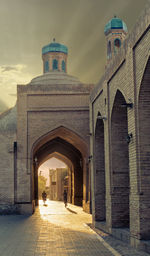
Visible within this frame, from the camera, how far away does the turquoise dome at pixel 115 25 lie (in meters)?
27.4

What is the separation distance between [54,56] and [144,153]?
906 inches

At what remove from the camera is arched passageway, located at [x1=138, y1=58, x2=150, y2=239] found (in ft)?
30.1

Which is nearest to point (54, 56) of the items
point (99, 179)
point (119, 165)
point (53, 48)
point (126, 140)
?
point (53, 48)

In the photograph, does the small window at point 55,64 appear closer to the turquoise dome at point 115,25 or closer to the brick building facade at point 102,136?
the brick building facade at point 102,136

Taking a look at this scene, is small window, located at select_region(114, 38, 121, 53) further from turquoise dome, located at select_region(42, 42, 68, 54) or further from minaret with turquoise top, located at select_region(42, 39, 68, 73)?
turquoise dome, located at select_region(42, 42, 68, 54)

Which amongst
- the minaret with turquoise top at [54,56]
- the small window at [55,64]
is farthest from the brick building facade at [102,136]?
the minaret with turquoise top at [54,56]

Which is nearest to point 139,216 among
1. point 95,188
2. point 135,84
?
point 135,84

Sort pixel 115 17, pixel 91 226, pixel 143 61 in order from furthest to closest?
pixel 115 17
pixel 91 226
pixel 143 61

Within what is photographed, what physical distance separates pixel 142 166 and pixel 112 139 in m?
3.03

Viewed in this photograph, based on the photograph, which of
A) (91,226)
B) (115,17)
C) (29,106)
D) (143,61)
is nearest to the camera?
(143,61)

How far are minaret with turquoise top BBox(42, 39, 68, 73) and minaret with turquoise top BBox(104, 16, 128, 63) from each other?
16.0ft

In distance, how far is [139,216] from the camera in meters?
9.20

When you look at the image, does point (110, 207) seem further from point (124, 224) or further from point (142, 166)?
point (142, 166)

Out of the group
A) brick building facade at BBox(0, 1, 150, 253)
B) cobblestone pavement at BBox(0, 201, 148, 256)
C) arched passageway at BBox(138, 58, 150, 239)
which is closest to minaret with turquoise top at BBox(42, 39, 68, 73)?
brick building facade at BBox(0, 1, 150, 253)
